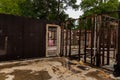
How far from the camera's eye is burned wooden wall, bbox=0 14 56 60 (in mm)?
6801

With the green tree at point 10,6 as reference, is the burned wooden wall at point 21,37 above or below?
below

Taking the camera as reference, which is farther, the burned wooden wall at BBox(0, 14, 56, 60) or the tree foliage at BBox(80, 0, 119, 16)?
the tree foliage at BBox(80, 0, 119, 16)

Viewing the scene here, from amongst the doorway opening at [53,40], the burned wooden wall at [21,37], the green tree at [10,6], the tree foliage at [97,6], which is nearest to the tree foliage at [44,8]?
the green tree at [10,6]

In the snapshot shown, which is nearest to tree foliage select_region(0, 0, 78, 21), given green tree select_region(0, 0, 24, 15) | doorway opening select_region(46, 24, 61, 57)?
green tree select_region(0, 0, 24, 15)

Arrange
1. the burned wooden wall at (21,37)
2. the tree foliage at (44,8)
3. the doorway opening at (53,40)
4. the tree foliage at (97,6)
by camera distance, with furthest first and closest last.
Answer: the tree foliage at (97,6)
the tree foliage at (44,8)
the doorway opening at (53,40)
the burned wooden wall at (21,37)

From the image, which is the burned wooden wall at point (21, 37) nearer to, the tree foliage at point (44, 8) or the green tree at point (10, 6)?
the tree foliage at point (44, 8)

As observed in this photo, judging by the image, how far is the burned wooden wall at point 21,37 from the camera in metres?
6.80

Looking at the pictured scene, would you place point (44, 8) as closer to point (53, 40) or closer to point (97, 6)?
point (97, 6)

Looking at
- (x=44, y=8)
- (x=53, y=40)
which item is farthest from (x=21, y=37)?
(x=44, y=8)

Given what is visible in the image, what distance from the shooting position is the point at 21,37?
7402mm

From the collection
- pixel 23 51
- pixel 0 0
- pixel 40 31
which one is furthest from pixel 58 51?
pixel 0 0

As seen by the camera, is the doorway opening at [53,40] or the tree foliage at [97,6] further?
the tree foliage at [97,6]

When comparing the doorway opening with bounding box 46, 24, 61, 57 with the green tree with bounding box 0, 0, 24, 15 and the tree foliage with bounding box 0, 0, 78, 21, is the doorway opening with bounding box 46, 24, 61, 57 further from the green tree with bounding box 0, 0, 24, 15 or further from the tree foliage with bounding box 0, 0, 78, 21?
the green tree with bounding box 0, 0, 24, 15

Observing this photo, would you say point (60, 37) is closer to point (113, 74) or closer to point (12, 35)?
point (12, 35)
